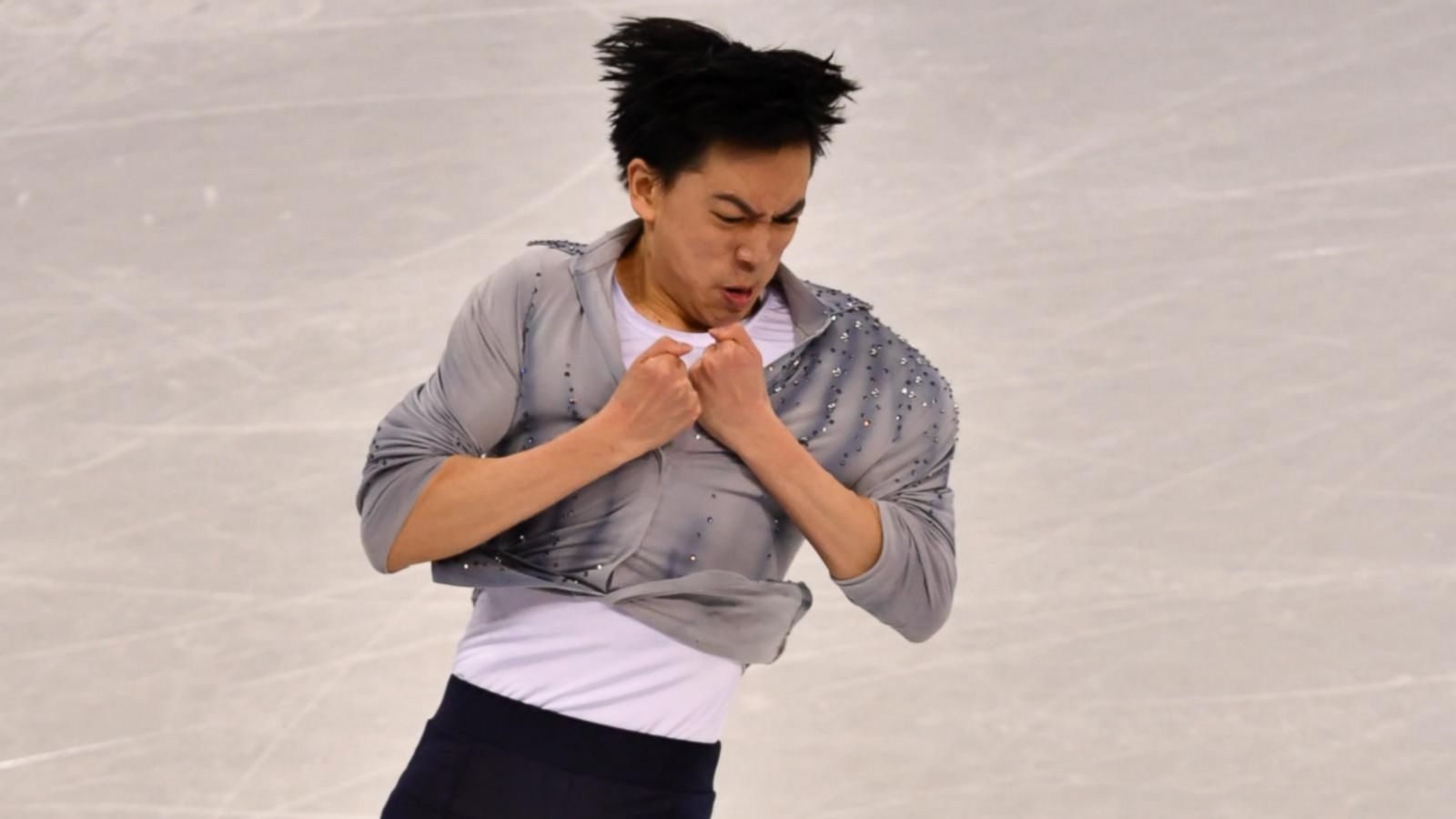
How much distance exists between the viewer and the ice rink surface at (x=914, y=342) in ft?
10.2

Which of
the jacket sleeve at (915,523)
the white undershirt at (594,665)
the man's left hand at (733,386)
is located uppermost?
the man's left hand at (733,386)

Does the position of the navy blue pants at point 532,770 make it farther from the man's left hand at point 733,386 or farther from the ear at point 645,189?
the ear at point 645,189

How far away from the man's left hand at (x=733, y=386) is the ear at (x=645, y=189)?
137 millimetres

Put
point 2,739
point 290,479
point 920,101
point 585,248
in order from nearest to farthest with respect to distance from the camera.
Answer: point 585,248 < point 2,739 < point 290,479 < point 920,101

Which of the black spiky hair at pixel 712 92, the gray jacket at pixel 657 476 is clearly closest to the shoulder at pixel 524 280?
the gray jacket at pixel 657 476

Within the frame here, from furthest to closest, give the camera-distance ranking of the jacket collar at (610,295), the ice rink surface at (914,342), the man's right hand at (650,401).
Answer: the ice rink surface at (914,342) → the jacket collar at (610,295) → the man's right hand at (650,401)

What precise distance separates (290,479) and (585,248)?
178 centimetres

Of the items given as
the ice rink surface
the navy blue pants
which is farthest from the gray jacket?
the ice rink surface

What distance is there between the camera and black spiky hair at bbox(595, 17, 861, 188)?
1.71m

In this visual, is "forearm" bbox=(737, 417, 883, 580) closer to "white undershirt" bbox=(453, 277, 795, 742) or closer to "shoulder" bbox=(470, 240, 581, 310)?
"white undershirt" bbox=(453, 277, 795, 742)

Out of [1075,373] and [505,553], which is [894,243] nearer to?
[1075,373]

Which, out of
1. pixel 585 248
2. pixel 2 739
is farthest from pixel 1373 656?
pixel 2 739

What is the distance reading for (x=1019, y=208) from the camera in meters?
3.98

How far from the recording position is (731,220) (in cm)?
172
